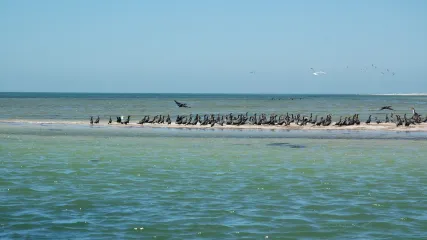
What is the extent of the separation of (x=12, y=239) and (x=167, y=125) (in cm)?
3734

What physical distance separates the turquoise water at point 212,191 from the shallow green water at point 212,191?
3cm

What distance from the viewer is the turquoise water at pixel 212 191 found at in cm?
1304

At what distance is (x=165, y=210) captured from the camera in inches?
579

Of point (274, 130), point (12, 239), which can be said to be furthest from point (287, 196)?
point (274, 130)

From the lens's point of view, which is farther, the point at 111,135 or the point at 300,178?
the point at 111,135

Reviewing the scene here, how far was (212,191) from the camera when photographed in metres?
17.4

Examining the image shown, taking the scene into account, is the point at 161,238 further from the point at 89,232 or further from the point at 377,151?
the point at 377,151

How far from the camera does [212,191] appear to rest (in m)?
17.4

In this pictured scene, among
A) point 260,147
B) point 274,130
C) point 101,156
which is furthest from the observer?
point 274,130

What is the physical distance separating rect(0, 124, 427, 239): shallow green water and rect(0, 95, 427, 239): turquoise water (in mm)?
28

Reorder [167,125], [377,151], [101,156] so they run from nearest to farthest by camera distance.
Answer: [101,156] → [377,151] → [167,125]

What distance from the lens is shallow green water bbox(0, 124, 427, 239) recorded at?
13039mm

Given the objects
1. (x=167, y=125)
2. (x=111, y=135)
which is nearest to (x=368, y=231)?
(x=111, y=135)

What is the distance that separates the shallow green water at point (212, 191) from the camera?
13039 mm
